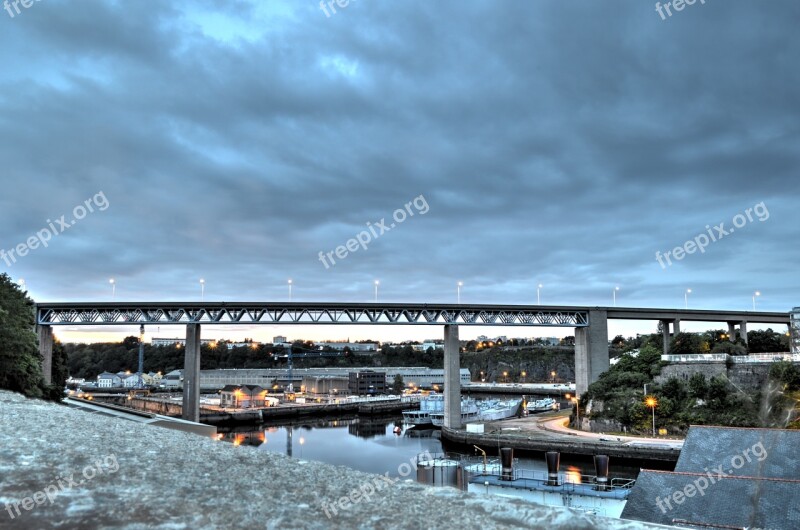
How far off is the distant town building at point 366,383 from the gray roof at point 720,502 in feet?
422

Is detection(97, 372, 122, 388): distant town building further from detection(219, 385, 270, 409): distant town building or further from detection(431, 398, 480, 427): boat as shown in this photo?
detection(431, 398, 480, 427): boat

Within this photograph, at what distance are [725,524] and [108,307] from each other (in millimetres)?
76104

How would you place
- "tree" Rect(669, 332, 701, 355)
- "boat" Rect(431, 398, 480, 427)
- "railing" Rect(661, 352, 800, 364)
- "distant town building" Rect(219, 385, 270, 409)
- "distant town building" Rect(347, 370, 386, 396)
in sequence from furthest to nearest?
"distant town building" Rect(347, 370, 386, 396) → "distant town building" Rect(219, 385, 270, 409) → "boat" Rect(431, 398, 480, 427) → "tree" Rect(669, 332, 701, 355) → "railing" Rect(661, 352, 800, 364)

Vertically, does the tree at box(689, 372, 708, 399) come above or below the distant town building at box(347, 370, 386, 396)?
above

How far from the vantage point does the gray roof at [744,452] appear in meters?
21.9

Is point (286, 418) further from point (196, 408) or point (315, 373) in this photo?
point (315, 373)

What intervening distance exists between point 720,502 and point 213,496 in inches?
743

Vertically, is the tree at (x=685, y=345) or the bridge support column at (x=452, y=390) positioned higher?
the tree at (x=685, y=345)

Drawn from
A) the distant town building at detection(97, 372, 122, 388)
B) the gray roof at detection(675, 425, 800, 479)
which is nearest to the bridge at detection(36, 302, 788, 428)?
the gray roof at detection(675, 425, 800, 479)

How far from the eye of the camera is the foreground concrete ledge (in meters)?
7.51

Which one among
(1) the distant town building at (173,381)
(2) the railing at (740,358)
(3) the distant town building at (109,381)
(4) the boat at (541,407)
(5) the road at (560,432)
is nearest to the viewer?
(5) the road at (560,432)

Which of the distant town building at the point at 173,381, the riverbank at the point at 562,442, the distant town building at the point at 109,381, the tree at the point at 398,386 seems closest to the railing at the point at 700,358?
the riverbank at the point at 562,442

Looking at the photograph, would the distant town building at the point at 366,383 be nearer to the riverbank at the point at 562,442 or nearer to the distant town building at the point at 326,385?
the distant town building at the point at 326,385

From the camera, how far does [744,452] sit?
23.1 meters
